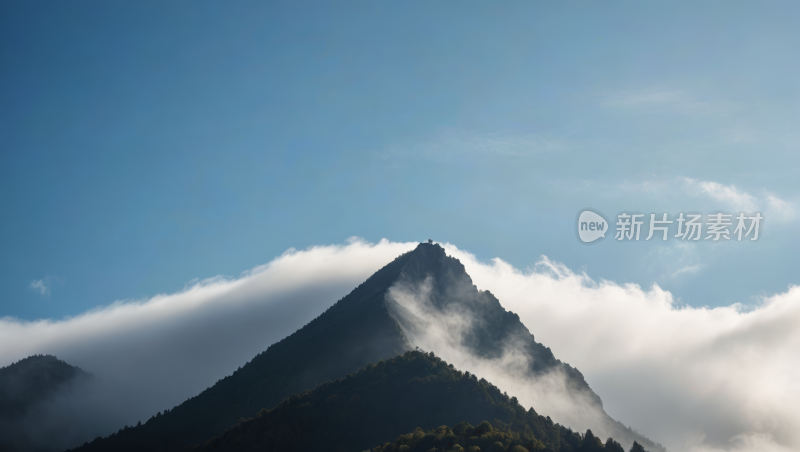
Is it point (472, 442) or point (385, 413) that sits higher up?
point (385, 413)

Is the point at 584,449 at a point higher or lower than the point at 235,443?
lower

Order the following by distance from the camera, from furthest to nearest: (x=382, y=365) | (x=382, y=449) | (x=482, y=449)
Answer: (x=382, y=365) < (x=382, y=449) < (x=482, y=449)

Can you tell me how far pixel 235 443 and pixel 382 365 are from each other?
58871mm

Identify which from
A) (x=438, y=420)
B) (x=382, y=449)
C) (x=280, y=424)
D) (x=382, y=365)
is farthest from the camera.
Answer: (x=382, y=365)

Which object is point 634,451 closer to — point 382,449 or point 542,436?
point 542,436

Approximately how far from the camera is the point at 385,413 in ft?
568

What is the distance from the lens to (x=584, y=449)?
474 ft

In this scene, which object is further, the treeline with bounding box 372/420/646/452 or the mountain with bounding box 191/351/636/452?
the mountain with bounding box 191/351/636/452

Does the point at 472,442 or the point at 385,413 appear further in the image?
the point at 385,413

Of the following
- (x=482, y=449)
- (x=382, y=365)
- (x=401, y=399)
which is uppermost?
(x=382, y=365)

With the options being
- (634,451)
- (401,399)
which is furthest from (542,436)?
(401,399)

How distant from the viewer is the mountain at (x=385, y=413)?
544ft

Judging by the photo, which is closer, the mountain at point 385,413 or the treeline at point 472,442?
the treeline at point 472,442

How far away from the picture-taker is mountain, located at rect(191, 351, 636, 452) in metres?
166
